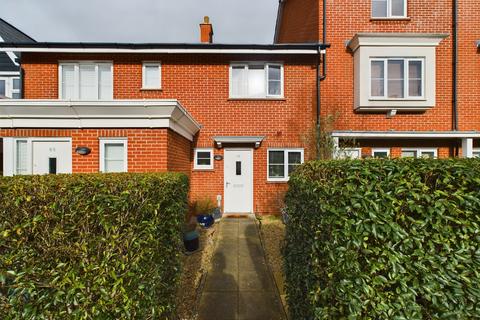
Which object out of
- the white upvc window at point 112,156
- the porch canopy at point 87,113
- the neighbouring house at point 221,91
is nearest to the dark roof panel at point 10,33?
the neighbouring house at point 221,91

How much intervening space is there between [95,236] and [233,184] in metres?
6.68

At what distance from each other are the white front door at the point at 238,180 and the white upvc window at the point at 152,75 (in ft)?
12.8

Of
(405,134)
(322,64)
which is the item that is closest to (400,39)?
(322,64)

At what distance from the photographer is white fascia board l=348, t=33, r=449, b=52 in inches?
322

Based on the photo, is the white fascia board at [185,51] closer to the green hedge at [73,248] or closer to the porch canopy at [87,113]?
the porch canopy at [87,113]

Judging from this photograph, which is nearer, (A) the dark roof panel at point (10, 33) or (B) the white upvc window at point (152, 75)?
(B) the white upvc window at point (152, 75)

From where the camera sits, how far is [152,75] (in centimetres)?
868

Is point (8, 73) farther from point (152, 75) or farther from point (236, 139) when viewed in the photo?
point (236, 139)

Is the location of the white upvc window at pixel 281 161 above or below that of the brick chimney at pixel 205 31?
below

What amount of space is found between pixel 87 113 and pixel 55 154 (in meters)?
1.38

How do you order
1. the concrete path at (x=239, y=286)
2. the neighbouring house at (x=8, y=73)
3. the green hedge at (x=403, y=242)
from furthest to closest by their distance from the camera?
the neighbouring house at (x=8, y=73) < the concrete path at (x=239, y=286) < the green hedge at (x=403, y=242)

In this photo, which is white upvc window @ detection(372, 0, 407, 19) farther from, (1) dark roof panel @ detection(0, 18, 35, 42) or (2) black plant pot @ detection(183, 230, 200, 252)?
(1) dark roof panel @ detection(0, 18, 35, 42)

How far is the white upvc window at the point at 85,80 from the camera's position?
845 centimetres

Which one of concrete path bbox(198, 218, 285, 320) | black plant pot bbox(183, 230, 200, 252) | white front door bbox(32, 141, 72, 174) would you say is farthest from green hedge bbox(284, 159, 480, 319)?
white front door bbox(32, 141, 72, 174)
